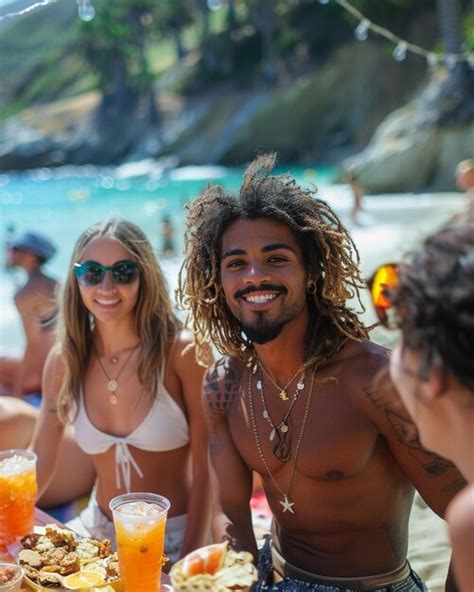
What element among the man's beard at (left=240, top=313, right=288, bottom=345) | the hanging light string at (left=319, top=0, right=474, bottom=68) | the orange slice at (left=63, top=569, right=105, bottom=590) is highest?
the hanging light string at (left=319, top=0, right=474, bottom=68)

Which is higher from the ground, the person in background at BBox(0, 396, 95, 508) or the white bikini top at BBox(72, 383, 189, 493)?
the white bikini top at BBox(72, 383, 189, 493)

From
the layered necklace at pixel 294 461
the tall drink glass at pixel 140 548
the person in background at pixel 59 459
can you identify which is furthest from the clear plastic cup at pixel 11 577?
the person in background at pixel 59 459

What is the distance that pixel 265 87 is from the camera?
4453cm

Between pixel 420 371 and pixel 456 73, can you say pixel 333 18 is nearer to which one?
pixel 456 73

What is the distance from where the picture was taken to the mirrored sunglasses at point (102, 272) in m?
2.86

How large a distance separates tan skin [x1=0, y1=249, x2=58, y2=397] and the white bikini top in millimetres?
2238

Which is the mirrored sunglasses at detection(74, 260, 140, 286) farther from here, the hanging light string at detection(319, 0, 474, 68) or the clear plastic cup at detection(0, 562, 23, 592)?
the hanging light string at detection(319, 0, 474, 68)

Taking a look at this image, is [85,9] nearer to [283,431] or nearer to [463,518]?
[283,431]

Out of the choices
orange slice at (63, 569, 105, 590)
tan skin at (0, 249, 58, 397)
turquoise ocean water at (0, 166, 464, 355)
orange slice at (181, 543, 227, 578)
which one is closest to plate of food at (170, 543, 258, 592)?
orange slice at (181, 543, 227, 578)

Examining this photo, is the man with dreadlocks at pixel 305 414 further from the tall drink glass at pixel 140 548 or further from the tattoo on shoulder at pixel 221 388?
the tall drink glass at pixel 140 548

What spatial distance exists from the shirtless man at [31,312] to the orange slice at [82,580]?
3500mm

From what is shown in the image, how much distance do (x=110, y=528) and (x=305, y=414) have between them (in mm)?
1169

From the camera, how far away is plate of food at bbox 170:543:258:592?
1.38 meters

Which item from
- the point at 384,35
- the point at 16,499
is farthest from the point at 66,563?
the point at 384,35
